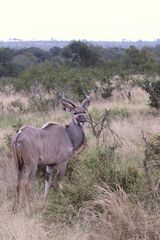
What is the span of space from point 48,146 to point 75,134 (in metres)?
0.74

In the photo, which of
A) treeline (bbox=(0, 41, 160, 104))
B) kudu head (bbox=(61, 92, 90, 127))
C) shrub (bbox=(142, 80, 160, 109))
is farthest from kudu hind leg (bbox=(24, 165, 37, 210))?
treeline (bbox=(0, 41, 160, 104))

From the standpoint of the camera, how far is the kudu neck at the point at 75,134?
293 inches

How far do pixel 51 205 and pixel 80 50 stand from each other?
37483mm

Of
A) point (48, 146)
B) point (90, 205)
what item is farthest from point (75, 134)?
point (90, 205)

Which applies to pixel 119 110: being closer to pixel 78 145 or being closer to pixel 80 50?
pixel 78 145

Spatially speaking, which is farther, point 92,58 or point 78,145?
point 92,58

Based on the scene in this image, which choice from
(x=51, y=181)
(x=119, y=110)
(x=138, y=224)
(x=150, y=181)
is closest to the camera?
(x=138, y=224)

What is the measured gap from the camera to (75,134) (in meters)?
7.51

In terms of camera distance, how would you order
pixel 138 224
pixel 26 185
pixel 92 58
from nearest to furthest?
pixel 138 224
pixel 26 185
pixel 92 58

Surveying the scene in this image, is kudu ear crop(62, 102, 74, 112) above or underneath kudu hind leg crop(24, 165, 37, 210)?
above

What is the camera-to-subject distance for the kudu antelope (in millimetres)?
6477

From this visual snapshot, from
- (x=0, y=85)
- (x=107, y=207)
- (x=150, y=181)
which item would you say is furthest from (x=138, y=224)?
(x=0, y=85)

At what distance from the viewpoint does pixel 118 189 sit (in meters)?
6.11

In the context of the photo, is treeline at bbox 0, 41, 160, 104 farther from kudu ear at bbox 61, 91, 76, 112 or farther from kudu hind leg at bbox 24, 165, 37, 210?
kudu hind leg at bbox 24, 165, 37, 210
